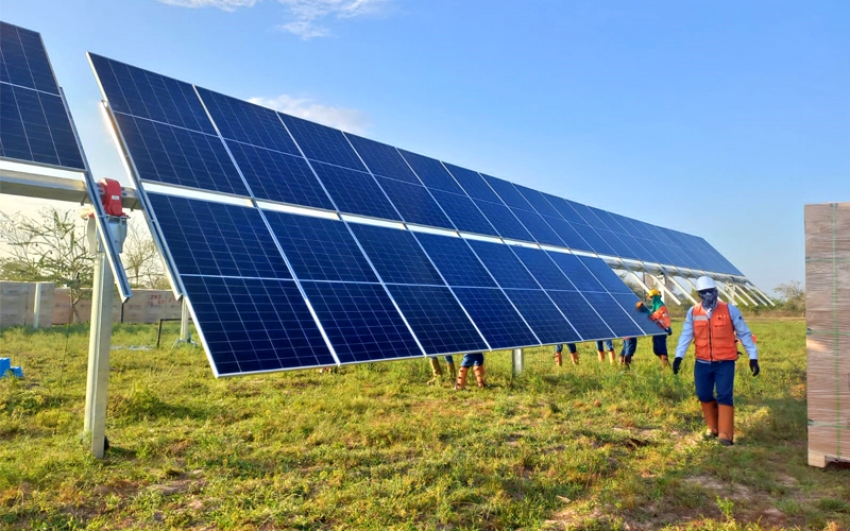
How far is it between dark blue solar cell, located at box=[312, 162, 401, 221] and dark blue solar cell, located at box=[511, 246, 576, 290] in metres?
3.10

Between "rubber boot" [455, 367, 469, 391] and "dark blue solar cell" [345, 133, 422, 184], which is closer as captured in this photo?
"rubber boot" [455, 367, 469, 391]

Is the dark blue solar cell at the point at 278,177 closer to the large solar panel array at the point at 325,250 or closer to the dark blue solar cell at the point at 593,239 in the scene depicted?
the large solar panel array at the point at 325,250

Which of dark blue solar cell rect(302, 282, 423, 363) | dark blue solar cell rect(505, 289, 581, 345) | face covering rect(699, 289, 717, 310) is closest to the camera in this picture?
dark blue solar cell rect(302, 282, 423, 363)

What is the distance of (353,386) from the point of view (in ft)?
33.9

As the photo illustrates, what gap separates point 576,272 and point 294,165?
22.0 feet

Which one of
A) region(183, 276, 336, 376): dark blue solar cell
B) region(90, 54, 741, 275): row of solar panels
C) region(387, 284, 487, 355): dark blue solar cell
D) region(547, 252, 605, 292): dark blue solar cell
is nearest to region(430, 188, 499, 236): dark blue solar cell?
region(90, 54, 741, 275): row of solar panels

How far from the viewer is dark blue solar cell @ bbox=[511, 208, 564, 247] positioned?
12961mm

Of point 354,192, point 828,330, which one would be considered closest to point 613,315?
point 828,330

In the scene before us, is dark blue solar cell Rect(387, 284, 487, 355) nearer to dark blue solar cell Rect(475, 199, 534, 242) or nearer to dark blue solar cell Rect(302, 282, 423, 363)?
dark blue solar cell Rect(302, 282, 423, 363)

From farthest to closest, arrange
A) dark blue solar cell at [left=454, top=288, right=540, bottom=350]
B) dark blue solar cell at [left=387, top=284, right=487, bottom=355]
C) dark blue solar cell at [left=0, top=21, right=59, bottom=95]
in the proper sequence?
dark blue solar cell at [left=454, top=288, right=540, bottom=350], dark blue solar cell at [left=387, top=284, right=487, bottom=355], dark blue solar cell at [left=0, top=21, right=59, bottom=95]

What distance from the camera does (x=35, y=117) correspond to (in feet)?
19.8

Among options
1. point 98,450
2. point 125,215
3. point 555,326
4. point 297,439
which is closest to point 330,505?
point 297,439

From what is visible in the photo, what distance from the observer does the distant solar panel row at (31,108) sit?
5547 mm

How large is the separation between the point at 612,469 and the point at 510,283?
4306 millimetres
